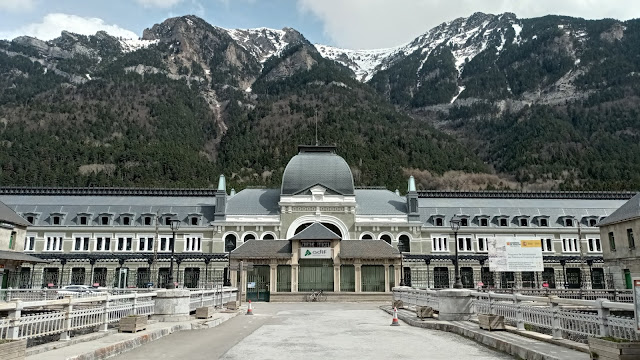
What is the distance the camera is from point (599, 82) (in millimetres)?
172250

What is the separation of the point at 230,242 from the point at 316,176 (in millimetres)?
13728

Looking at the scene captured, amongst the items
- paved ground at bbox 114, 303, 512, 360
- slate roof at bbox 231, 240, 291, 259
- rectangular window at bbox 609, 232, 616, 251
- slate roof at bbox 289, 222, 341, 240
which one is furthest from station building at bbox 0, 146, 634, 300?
paved ground at bbox 114, 303, 512, 360

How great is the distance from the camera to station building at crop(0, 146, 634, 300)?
5844 cm

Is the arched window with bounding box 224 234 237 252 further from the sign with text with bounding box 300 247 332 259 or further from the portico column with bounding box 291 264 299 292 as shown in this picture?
the sign with text with bounding box 300 247 332 259

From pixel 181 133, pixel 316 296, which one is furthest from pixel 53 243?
pixel 181 133

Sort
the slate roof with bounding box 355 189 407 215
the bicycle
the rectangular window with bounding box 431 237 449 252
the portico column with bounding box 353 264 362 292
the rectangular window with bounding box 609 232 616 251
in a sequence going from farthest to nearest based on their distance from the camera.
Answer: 1. the slate roof with bounding box 355 189 407 215
2. the rectangular window with bounding box 431 237 449 252
3. the rectangular window with bounding box 609 232 616 251
4. the portico column with bounding box 353 264 362 292
5. the bicycle

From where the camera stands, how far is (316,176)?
6431 cm

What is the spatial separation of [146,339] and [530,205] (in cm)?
6229

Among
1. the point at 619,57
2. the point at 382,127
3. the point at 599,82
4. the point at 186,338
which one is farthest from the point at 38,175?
the point at 619,57

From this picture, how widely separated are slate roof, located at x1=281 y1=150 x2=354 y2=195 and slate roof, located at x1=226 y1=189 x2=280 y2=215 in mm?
2831

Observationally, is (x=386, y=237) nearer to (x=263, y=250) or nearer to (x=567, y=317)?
(x=263, y=250)

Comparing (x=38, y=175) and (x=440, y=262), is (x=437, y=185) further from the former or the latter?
(x=38, y=175)

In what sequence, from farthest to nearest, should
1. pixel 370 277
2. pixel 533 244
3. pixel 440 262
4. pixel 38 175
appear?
pixel 38 175, pixel 440 262, pixel 370 277, pixel 533 244

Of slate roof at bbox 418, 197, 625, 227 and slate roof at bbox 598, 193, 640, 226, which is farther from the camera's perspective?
slate roof at bbox 418, 197, 625, 227
